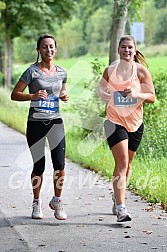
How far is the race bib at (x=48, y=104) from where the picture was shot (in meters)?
7.30

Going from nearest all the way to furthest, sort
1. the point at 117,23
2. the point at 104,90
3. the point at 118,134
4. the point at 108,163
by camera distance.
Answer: the point at 118,134, the point at 104,90, the point at 108,163, the point at 117,23

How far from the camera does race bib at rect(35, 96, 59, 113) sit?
7.30 m

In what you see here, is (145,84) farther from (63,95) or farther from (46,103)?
(46,103)

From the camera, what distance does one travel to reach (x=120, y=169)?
732cm

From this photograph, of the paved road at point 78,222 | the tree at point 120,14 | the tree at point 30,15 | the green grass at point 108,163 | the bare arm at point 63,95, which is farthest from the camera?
the tree at point 30,15

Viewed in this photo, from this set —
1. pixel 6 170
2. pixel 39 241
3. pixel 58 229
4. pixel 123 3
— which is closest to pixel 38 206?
pixel 58 229

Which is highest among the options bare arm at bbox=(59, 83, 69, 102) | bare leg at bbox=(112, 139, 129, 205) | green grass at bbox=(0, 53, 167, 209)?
bare arm at bbox=(59, 83, 69, 102)

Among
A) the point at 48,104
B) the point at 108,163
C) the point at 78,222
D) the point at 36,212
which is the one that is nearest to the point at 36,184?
the point at 36,212

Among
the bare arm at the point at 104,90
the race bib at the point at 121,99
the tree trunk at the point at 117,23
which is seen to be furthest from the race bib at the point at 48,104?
the tree trunk at the point at 117,23

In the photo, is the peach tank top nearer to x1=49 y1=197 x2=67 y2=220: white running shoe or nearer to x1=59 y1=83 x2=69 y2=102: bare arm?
x1=59 y1=83 x2=69 y2=102: bare arm

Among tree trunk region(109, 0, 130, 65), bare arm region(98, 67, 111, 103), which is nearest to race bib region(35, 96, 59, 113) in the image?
bare arm region(98, 67, 111, 103)

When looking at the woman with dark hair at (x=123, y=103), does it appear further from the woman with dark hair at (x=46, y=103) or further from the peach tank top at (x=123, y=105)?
the woman with dark hair at (x=46, y=103)

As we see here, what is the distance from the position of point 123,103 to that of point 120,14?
21.3 feet

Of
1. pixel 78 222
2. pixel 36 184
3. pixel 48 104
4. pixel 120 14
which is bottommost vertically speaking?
pixel 78 222
